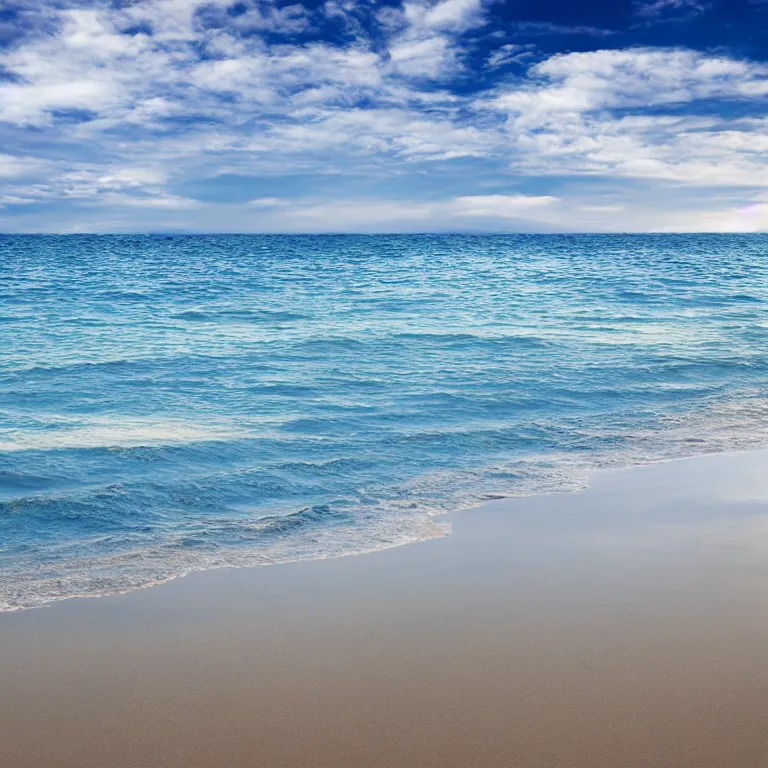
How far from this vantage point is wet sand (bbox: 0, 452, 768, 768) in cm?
324

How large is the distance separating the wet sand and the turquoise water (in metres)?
0.61

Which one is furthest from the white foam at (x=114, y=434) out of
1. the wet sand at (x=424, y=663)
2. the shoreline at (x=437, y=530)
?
the wet sand at (x=424, y=663)

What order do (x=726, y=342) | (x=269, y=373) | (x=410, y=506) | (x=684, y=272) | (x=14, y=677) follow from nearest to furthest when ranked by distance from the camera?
(x=14, y=677) → (x=410, y=506) → (x=269, y=373) → (x=726, y=342) → (x=684, y=272)

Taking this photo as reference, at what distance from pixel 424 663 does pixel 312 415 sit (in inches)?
238

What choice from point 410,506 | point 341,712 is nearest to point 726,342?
point 410,506

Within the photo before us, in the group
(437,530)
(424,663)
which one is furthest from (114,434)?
(424,663)

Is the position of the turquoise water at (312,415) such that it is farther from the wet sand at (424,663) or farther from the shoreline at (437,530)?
the wet sand at (424,663)

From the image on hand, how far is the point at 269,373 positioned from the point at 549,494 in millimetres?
6720

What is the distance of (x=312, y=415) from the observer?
973cm

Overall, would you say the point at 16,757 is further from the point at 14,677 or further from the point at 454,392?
the point at 454,392

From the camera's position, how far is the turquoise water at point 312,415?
19.2 ft

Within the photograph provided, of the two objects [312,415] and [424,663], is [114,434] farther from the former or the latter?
[424,663]

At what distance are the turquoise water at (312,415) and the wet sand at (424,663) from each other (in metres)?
0.61

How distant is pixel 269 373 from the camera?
1252 cm
